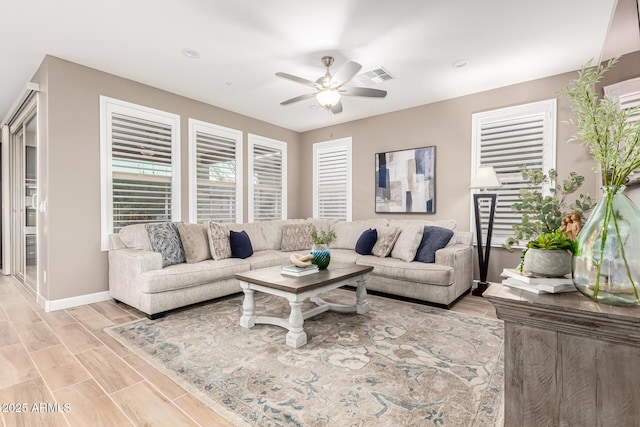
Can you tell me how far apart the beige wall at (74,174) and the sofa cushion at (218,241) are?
1271 mm

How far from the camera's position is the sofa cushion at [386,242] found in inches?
163

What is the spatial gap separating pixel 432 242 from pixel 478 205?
94cm

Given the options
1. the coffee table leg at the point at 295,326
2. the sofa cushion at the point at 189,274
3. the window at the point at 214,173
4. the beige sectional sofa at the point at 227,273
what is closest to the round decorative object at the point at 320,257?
the coffee table leg at the point at 295,326

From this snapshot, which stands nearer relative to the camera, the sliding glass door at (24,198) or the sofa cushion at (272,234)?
the sliding glass door at (24,198)

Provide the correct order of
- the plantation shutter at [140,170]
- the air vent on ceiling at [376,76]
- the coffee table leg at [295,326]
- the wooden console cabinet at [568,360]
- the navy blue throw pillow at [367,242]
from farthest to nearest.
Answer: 1. the navy blue throw pillow at [367,242]
2. the plantation shutter at [140,170]
3. the air vent on ceiling at [376,76]
4. the coffee table leg at [295,326]
5. the wooden console cabinet at [568,360]

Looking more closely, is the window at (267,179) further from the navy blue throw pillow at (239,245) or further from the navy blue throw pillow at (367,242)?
the navy blue throw pillow at (367,242)

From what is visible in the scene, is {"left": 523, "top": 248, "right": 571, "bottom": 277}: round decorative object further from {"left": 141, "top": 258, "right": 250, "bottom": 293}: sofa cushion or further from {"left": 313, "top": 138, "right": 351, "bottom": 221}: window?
{"left": 313, "top": 138, "right": 351, "bottom": 221}: window

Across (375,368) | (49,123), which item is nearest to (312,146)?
(49,123)

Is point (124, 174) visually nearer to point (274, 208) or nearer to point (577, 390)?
point (274, 208)

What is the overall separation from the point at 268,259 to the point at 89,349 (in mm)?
2145

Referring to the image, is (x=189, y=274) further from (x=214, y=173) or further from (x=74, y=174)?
(x=214, y=173)

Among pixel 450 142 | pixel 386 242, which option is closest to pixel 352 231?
pixel 386 242

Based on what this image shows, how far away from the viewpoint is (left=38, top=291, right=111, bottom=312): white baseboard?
332 centimetres

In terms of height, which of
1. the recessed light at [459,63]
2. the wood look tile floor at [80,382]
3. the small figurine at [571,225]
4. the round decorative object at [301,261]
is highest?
the recessed light at [459,63]
